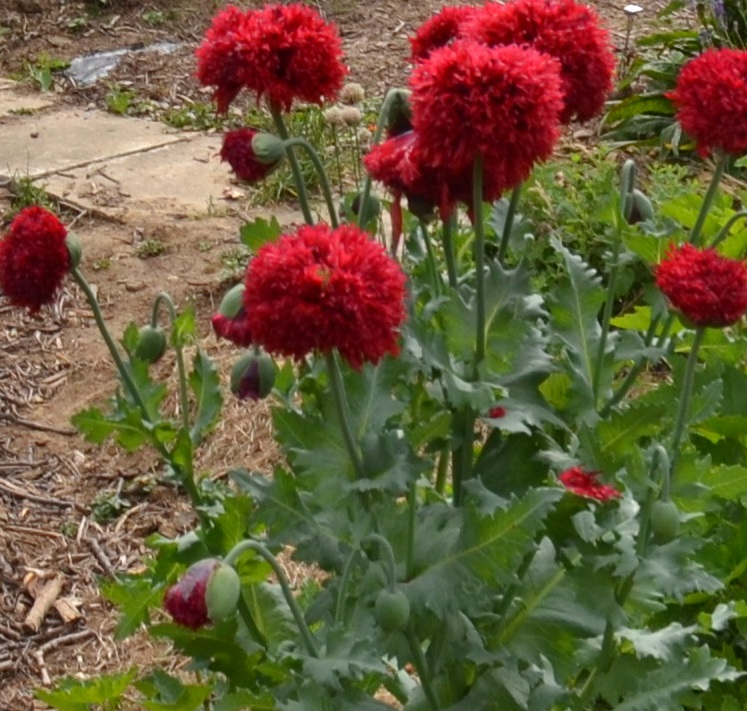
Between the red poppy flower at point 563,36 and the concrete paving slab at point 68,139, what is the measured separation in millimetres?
3419

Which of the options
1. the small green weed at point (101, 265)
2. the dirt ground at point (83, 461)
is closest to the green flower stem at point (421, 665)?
the dirt ground at point (83, 461)

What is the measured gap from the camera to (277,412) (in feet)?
4.90

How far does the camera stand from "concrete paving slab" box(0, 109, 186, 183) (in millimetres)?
4758

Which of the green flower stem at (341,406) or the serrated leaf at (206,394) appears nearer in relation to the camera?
the green flower stem at (341,406)

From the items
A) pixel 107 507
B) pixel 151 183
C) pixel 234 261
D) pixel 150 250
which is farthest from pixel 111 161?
pixel 107 507

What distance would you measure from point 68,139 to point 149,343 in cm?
357

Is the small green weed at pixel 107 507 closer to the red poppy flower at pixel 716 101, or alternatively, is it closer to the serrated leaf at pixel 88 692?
the serrated leaf at pixel 88 692

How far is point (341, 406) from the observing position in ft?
4.38

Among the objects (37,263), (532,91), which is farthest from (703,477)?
(37,263)

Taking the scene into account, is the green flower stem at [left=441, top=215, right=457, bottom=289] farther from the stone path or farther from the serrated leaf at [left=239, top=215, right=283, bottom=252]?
the stone path

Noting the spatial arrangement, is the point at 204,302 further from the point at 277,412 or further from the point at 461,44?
the point at 461,44

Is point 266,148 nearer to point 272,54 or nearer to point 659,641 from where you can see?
point 272,54

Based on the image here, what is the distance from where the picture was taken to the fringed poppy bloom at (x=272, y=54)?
1.44 metres

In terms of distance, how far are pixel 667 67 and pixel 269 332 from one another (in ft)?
14.2
